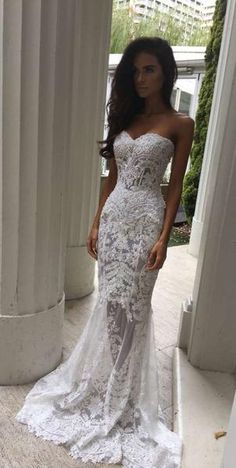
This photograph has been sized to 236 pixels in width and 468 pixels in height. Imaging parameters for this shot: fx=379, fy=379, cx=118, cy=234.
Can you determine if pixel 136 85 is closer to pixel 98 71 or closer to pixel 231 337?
pixel 98 71

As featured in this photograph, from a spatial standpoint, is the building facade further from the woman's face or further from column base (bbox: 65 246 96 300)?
the woman's face

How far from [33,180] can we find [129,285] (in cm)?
61

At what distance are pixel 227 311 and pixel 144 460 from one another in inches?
30.8

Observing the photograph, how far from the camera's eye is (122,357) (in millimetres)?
1604

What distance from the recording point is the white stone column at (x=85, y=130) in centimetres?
229

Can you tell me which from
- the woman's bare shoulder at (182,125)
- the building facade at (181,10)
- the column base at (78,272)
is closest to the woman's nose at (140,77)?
the woman's bare shoulder at (182,125)

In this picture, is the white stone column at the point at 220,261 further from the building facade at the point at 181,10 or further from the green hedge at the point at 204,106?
the building facade at the point at 181,10

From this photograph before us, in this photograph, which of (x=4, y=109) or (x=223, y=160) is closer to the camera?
(x=4, y=109)

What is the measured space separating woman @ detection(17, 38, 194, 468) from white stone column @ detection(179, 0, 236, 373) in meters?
0.38

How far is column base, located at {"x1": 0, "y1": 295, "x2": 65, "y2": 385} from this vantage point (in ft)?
5.91

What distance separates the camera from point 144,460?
1496 millimetres

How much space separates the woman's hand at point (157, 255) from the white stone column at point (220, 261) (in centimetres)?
51

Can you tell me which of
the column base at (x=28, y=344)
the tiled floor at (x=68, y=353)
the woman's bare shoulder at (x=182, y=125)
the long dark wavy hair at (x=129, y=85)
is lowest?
the tiled floor at (x=68, y=353)

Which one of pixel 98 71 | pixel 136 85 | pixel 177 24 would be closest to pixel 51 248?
pixel 136 85
